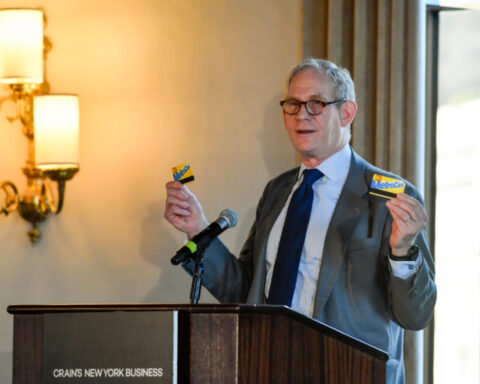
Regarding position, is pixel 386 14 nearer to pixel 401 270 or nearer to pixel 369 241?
pixel 369 241

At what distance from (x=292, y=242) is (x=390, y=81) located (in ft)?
3.44

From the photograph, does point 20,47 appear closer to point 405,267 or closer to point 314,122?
point 314,122

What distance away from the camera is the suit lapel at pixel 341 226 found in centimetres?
250

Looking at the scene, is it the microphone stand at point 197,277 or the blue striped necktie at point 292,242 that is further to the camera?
the blue striped necktie at point 292,242

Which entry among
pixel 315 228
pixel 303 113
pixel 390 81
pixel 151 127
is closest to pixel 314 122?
pixel 303 113

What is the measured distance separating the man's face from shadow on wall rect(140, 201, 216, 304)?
101 centimetres

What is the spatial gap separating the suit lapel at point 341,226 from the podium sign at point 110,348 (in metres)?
0.95

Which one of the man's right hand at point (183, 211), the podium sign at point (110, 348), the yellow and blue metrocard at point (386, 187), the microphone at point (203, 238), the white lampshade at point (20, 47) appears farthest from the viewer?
the white lampshade at point (20, 47)

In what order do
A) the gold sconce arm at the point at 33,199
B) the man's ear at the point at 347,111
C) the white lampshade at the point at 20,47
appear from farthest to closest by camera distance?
the gold sconce arm at the point at 33,199
the white lampshade at the point at 20,47
the man's ear at the point at 347,111

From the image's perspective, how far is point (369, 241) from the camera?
8.43 feet

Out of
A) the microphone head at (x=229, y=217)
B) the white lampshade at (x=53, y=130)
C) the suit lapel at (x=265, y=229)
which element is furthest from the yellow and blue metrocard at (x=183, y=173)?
the white lampshade at (x=53, y=130)

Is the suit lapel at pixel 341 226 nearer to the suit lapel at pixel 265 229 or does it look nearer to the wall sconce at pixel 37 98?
the suit lapel at pixel 265 229

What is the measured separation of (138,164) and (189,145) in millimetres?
240

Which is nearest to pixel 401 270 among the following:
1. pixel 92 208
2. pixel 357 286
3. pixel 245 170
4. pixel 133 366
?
pixel 357 286
